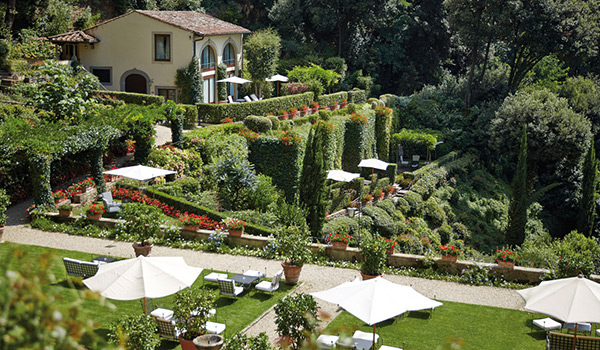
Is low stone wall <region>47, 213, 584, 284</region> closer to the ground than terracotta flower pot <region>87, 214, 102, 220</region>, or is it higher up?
closer to the ground

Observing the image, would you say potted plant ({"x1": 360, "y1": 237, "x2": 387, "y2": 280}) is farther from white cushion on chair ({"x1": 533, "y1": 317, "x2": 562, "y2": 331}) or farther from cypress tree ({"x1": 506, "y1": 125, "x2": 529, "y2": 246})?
cypress tree ({"x1": 506, "y1": 125, "x2": 529, "y2": 246})

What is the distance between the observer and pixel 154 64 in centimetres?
4009

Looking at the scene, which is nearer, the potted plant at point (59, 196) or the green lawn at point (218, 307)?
the green lawn at point (218, 307)

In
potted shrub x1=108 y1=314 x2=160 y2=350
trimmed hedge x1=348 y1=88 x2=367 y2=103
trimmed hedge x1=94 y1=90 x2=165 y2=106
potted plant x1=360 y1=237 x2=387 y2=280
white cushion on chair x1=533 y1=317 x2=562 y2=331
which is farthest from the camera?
trimmed hedge x1=348 y1=88 x2=367 y2=103

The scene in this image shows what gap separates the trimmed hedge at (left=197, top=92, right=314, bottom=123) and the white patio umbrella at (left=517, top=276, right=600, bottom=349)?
25528 millimetres

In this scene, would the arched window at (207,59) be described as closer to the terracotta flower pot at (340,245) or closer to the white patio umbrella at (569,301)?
the terracotta flower pot at (340,245)

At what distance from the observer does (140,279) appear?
12.6 m

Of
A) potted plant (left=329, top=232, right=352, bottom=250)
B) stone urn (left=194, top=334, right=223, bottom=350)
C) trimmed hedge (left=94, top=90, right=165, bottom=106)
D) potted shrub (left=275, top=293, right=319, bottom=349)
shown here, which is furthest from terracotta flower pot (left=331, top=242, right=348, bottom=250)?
trimmed hedge (left=94, top=90, right=165, bottom=106)

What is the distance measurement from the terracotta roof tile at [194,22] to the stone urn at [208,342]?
98.6 feet

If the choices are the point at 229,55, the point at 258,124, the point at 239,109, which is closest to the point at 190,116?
the point at 239,109

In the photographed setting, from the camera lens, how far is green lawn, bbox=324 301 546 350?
13539mm

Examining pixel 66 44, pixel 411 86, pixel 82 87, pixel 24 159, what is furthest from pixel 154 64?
pixel 411 86

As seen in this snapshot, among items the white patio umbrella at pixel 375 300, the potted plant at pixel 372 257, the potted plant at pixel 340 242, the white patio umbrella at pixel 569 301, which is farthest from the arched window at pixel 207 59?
the white patio umbrella at pixel 569 301

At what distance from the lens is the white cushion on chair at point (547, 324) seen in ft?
46.1
